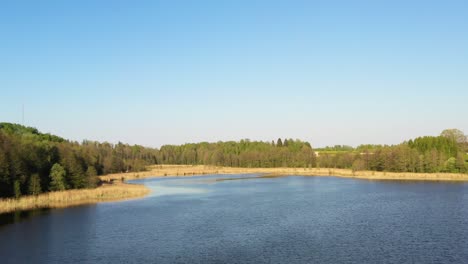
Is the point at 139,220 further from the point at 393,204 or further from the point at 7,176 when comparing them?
the point at 393,204

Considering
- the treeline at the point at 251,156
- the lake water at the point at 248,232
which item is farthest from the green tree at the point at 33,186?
the treeline at the point at 251,156

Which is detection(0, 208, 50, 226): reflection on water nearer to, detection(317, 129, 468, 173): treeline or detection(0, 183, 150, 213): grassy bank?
detection(0, 183, 150, 213): grassy bank

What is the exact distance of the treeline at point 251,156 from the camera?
138000 mm

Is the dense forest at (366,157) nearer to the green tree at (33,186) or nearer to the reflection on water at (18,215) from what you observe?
the green tree at (33,186)

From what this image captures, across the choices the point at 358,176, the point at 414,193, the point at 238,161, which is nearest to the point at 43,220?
the point at 414,193

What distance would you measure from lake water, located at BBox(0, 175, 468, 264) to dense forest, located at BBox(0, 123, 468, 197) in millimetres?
9792

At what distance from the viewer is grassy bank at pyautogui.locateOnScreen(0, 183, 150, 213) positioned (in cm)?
4711

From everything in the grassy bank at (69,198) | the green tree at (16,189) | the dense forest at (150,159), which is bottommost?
the grassy bank at (69,198)

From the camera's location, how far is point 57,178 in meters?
56.5

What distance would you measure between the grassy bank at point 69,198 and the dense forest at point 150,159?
1.70 meters

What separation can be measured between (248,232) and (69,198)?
31364 mm

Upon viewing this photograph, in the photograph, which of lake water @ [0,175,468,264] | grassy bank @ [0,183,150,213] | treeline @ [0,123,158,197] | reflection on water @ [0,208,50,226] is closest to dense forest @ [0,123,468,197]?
treeline @ [0,123,158,197]

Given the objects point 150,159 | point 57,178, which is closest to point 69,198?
point 57,178

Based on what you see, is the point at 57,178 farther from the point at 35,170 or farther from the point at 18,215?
the point at 18,215
